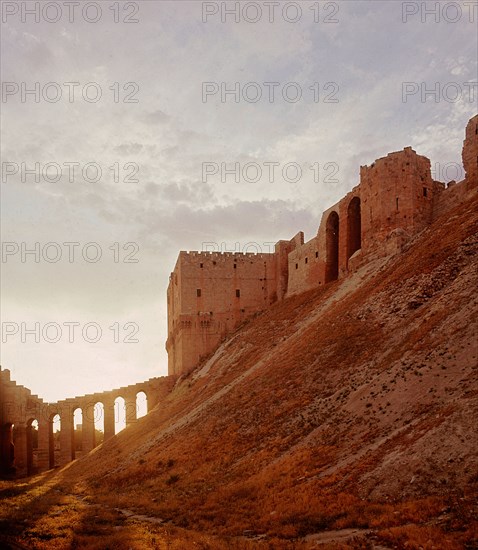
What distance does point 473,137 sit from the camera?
38.6 m

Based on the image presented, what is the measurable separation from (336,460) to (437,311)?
975 centimetres

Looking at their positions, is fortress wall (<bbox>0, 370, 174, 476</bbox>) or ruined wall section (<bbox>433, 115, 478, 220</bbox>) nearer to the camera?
ruined wall section (<bbox>433, 115, 478, 220</bbox>)

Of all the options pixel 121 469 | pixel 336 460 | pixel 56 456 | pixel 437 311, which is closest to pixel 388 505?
pixel 336 460

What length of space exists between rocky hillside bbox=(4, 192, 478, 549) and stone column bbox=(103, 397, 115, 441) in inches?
618

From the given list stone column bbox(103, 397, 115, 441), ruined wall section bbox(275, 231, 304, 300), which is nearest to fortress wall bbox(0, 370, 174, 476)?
stone column bbox(103, 397, 115, 441)

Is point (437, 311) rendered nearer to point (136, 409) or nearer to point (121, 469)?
point (121, 469)

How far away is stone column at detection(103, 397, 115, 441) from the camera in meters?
58.2

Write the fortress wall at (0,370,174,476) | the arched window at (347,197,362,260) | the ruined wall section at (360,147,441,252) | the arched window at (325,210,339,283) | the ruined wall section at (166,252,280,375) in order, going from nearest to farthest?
the ruined wall section at (360,147,441,252)
the arched window at (347,197,362,260)
the arched window at (325,210,339,283)
the ruined wall section at (166,252,280,375)
the fortress wall at (0,370,174,476)

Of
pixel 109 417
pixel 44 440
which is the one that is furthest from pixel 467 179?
pixel 44 440

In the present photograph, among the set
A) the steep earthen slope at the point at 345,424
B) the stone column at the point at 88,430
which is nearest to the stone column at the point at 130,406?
the stone column at the point at 88,430

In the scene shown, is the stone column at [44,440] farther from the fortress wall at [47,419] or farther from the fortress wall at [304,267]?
the fortress wall at [304,267]

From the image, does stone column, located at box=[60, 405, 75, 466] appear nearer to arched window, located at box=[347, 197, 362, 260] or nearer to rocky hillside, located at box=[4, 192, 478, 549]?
rocky hillside, located at box=[4, 192, 478, 549]

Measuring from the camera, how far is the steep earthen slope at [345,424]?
48.6ft

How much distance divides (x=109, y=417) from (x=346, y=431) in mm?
43117
